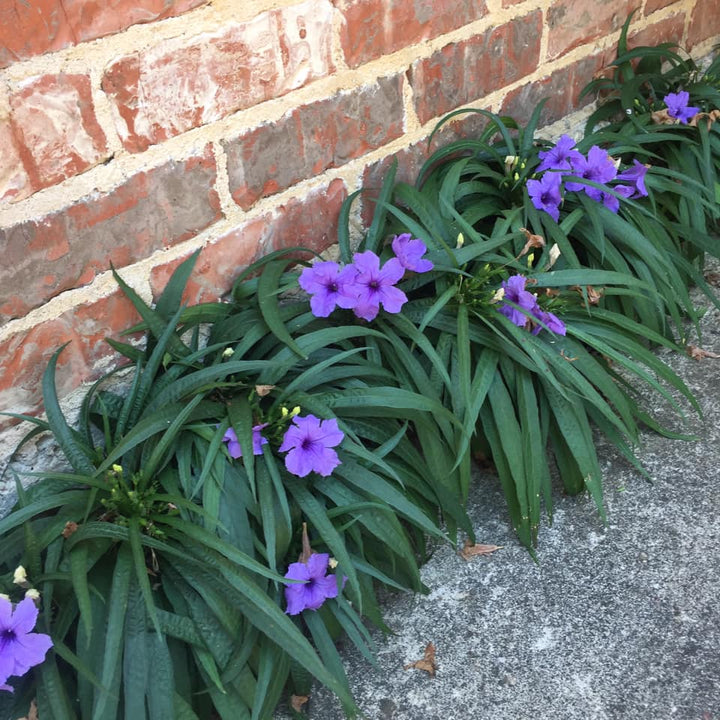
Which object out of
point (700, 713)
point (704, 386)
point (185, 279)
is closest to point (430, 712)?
point (700, 713)

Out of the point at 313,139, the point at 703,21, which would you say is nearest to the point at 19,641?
the point at 313,139

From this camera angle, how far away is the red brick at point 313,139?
175 cm

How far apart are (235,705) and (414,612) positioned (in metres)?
0.47

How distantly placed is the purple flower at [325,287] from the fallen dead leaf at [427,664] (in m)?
0.74

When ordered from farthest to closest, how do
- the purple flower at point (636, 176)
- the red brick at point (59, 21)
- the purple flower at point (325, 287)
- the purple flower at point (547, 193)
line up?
the purple flower at point (636, 176) → the purple flower at point (547, 193) → the purple flower at point (325, 287) → the red brick at point (59, 21)

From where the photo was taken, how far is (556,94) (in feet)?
8.41

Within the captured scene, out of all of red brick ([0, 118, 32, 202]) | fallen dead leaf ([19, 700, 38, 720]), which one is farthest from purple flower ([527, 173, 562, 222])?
fallen dead leaf ([19, 700, 38, 720])

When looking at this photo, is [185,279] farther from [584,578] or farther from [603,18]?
[603,18]

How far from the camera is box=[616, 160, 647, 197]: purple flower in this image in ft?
7.32

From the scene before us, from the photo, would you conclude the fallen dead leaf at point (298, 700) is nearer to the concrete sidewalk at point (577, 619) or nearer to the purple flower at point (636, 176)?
the concrete sidewalk at point (577, 619)

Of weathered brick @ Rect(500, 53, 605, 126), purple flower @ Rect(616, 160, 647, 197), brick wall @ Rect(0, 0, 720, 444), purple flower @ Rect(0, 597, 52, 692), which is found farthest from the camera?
weathered brick @ Rect(500, 53, 605, 126)

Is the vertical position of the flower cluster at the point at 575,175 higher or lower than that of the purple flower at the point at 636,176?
higher

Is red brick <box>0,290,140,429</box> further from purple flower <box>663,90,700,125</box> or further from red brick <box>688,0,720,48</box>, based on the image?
red brick <box>688,0,720,48</box>

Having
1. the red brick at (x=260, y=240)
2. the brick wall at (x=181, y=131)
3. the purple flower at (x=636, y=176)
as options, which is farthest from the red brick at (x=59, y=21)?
the purple flower at (x=636, y=176)
